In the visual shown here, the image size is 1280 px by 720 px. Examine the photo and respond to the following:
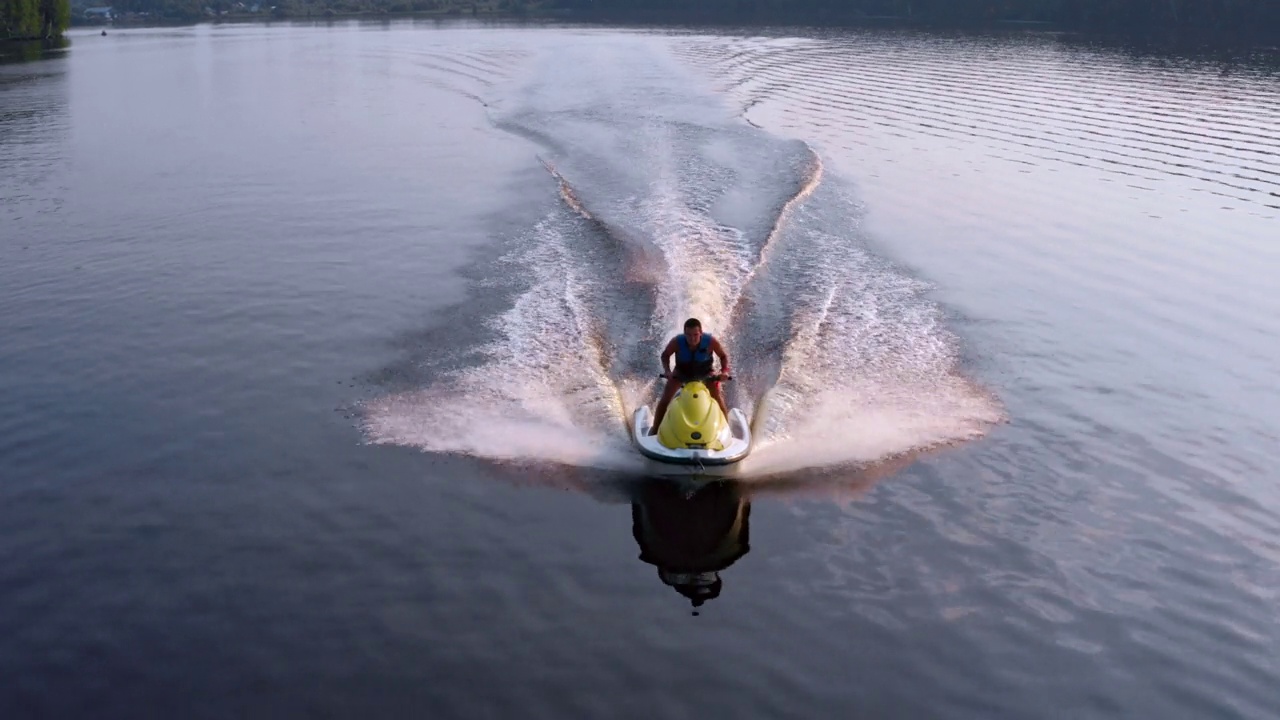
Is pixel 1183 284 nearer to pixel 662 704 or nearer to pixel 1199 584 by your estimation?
pixel 1199 584

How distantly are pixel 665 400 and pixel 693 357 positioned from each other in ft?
2.19

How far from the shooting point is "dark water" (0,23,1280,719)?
33.1 feet

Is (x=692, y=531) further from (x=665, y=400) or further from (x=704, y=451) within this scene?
(x=665, y=400)

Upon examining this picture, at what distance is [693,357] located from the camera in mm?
14078

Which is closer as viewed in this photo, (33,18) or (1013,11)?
(33,18)

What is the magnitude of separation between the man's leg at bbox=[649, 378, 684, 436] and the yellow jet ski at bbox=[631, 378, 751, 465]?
0.18 m

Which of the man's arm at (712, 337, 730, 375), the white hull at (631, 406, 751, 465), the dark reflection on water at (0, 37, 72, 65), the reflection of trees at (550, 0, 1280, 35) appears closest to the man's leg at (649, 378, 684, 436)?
the white hull at (631, 406, 751, 465)

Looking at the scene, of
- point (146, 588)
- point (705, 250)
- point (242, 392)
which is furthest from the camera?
point (705, 250)

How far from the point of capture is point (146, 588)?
11164mm

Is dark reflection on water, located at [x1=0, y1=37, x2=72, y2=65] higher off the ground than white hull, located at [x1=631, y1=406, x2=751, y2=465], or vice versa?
dark reflection on water, located at [x1=0, y1=37, x2=72, y2=65]

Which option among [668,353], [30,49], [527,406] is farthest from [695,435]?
[30,49]

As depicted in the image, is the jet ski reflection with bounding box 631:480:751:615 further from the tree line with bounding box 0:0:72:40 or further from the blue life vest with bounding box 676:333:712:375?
the tree line with bounding box 0:0:72:40

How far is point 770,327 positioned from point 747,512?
17.8ft

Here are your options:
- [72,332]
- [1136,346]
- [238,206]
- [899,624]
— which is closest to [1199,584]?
[899,624]
